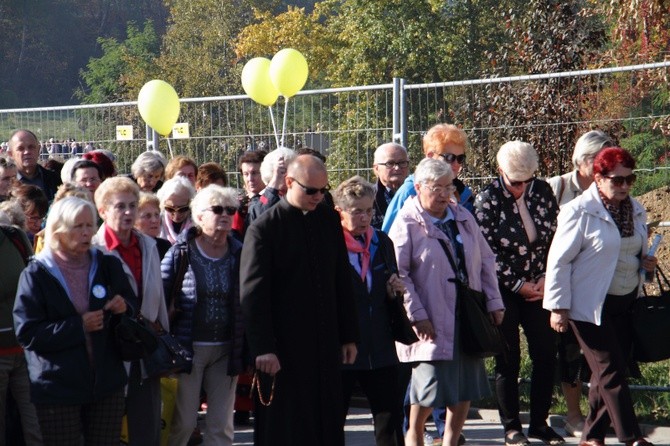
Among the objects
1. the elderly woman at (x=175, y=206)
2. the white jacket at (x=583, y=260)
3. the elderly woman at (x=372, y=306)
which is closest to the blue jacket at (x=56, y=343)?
the elderly woman at (x=372, y=306)

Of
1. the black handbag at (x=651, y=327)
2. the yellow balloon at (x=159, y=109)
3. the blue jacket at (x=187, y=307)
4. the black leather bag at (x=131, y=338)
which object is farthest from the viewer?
the yellow balloon at (x=159, y=109)

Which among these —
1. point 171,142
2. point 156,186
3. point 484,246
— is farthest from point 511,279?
point 171,142

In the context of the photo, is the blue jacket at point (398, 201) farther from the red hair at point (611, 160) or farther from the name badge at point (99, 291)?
the name badge at point (99, 291)

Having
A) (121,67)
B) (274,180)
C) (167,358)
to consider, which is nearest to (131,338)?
(167,358)

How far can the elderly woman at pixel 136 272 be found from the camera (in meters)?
6.89

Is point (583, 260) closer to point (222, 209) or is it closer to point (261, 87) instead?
point (222, 209)

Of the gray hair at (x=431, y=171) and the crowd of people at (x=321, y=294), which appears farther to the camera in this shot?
the gray hair at (x=431, y=171)

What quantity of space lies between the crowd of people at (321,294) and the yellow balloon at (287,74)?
3.33 meters

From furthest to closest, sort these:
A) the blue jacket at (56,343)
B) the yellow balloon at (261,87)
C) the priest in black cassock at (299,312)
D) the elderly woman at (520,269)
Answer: the yellow balloon at (261,87)
the elderly woman at (520,269)
the priest in black cassock at (299,312)
the blue jacket at (56,343)

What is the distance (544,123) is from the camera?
1114 centimetres

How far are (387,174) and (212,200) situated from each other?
212cm

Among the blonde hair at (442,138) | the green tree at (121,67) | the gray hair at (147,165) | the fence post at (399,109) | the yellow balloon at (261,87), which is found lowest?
the gray hair at (147,165)

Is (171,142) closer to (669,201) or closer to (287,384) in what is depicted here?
(669,201)

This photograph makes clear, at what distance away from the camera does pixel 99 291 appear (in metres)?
6.40
